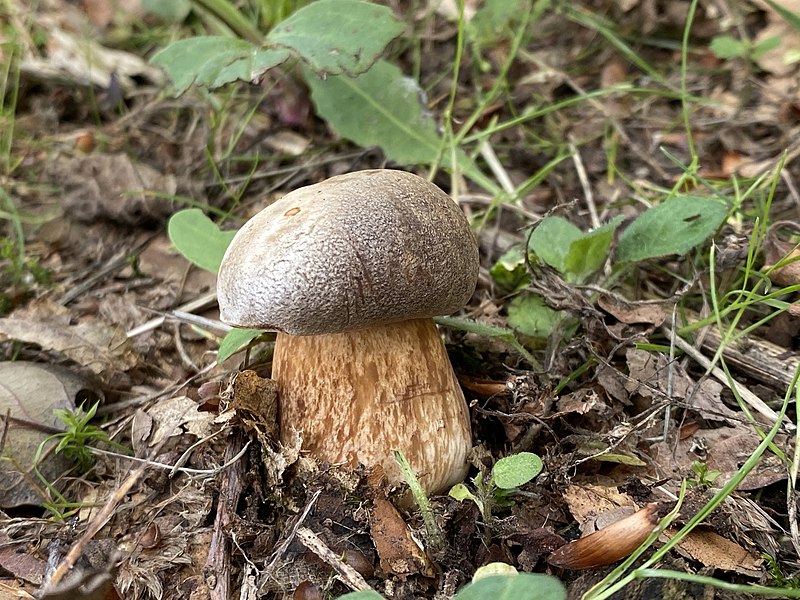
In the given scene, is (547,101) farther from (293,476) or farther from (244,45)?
(293,476)

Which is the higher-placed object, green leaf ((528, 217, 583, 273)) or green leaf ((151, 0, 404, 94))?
green leaf ((151, 0, 404, 94))

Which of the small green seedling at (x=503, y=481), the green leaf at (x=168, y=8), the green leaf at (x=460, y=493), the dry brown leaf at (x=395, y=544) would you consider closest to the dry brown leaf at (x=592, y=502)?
the small green seedling at (x=503, y=481)

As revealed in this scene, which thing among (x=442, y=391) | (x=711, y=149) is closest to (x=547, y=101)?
(x=711, y=149)

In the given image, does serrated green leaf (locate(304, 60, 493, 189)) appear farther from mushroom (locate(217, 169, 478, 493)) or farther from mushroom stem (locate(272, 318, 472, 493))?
mushroom stem (locate(272, 318, 472, 493))

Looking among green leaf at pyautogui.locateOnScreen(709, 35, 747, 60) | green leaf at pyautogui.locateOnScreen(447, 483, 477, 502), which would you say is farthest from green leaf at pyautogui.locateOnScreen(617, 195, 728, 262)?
green leaf at pyautogui.locateOnScreen(709, 35, 747, 60)

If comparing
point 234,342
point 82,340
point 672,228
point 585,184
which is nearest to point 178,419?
point 234,342

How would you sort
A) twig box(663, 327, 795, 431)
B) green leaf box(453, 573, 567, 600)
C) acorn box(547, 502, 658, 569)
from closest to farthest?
1. green leaf box(453, 573, 567, 600)
2. acorn box(547, 502, 658, 569)
3. twig box(663, 327, 795, 431)

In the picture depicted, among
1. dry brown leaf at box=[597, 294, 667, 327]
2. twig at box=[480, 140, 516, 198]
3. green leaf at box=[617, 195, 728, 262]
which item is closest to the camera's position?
green leaf at box=[617, 195, 728, 262]

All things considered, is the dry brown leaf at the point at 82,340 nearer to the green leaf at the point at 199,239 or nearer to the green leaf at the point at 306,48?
the green leaf at the point at 199,239
